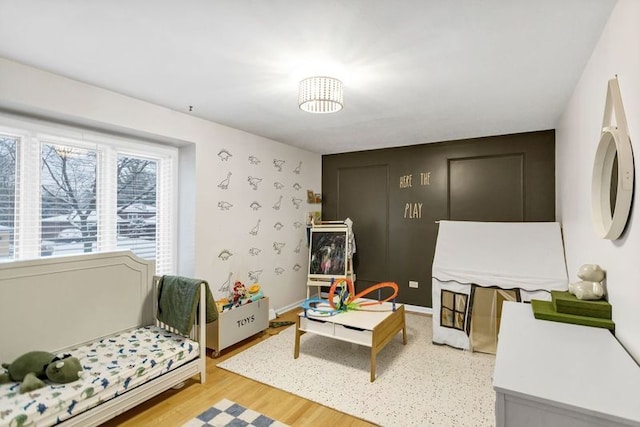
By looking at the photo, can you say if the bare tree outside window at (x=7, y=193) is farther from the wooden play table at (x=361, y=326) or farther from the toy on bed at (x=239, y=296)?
the wooden play table at (x=361, y=326)

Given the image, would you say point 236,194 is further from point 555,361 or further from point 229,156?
point 555,361

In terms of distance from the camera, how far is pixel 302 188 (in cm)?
504

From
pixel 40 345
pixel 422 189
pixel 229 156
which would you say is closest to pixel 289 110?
pixel 229 156

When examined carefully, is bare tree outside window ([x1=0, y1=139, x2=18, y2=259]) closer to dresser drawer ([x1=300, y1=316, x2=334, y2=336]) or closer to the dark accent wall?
dresser drawer ([x1=300, y1=316, x2=334, y2=336])

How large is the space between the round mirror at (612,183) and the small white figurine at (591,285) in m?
0.23

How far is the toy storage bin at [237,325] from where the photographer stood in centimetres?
319

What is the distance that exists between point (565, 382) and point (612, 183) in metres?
1.13

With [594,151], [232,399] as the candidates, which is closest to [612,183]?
[594,151]

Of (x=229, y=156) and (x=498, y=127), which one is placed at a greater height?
(x=498, y=127)

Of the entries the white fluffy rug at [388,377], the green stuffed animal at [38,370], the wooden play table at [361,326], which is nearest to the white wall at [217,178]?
the white fluffy rug at [388,377]

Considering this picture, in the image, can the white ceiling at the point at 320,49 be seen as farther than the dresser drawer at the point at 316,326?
No

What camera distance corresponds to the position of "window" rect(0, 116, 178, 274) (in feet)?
7.98

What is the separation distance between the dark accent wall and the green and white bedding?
10.0 ft

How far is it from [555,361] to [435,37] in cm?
168
